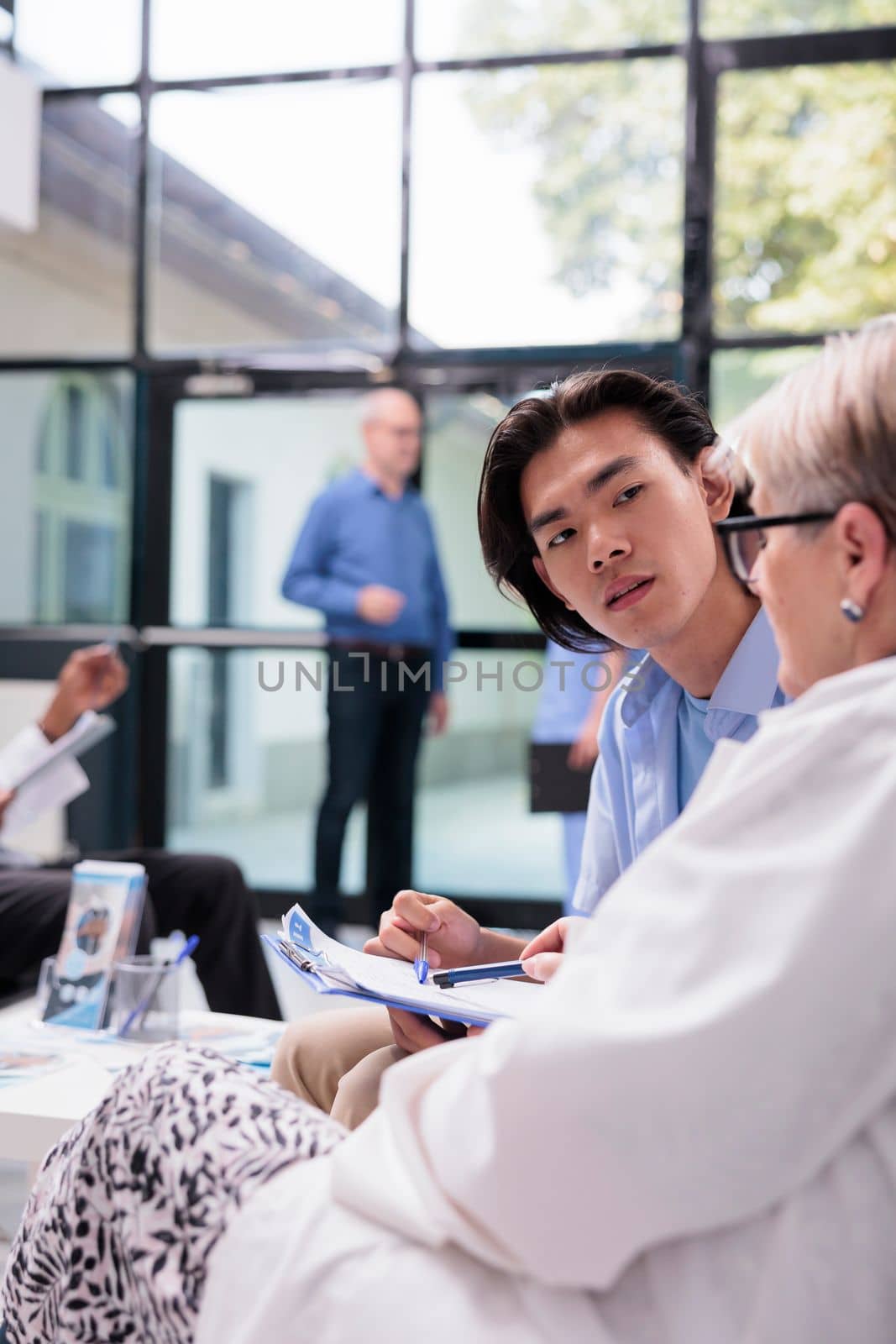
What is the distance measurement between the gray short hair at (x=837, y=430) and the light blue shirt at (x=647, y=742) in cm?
60

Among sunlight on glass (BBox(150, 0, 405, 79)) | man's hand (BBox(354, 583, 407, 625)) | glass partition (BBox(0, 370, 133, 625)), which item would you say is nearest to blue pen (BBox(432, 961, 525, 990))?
man's hand (BBox(354, 583, 407, 625))

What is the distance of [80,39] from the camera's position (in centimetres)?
490

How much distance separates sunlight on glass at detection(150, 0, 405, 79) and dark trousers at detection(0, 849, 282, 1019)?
10.2 feet

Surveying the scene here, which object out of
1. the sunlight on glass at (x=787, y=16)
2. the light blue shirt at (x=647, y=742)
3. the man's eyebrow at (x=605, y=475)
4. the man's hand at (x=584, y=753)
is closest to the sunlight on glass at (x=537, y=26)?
the sunlight on glass at (x=787, y=16)

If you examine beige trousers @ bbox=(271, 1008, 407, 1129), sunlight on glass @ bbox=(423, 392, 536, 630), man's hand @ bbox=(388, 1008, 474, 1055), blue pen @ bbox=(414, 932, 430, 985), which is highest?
sunlight on glass @ bbox=(423, 392, 536, 630)

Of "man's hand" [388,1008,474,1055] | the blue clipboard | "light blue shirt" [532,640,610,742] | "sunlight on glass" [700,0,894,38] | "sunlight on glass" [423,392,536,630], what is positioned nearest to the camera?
the blue clipboard

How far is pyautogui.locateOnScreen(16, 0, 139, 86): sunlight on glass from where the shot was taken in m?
4.85

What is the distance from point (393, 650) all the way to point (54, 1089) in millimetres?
2918

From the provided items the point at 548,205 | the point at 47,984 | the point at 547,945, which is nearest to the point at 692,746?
the point at 547,945

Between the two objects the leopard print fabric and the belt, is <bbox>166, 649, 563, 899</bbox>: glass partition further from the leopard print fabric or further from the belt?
the leopard print fabric

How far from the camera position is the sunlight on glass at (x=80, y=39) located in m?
4.85

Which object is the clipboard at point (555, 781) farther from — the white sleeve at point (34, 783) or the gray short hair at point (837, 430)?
the gray short hair at point (837, 430)

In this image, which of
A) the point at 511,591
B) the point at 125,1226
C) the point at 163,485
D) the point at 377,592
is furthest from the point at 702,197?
the point at 125,1226

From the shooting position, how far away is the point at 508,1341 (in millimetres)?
786
